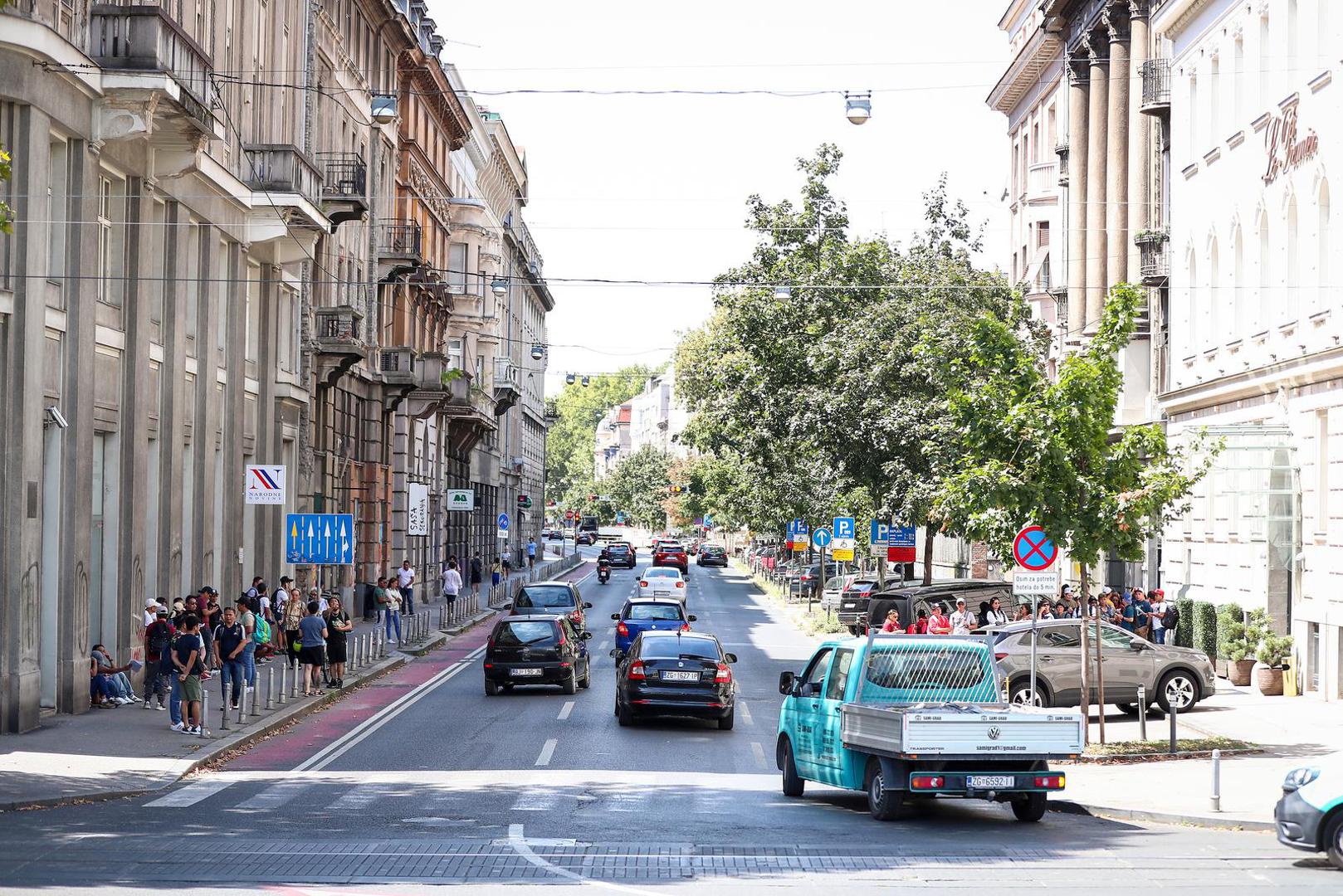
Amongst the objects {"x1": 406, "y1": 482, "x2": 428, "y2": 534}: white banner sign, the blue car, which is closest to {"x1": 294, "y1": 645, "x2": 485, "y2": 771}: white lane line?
the blue car

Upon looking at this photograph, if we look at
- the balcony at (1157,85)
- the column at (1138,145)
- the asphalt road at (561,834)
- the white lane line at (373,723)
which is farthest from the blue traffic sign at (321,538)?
the column at (1138,145)

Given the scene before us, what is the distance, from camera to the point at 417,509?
56.8m

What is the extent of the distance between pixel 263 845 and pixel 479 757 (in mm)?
7413

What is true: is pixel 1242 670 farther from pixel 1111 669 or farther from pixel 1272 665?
pixel 1111 669

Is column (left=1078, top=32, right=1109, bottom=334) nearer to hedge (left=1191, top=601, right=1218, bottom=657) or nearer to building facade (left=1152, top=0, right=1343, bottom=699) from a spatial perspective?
building facade (left=1152, top=0, right=1343, bottom=699)

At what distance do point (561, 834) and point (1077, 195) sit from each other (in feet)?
133

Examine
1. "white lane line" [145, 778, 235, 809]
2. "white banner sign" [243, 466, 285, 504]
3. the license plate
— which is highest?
"white banner sign" [243, 466, 285, 504]

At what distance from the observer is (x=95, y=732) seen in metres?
23.1

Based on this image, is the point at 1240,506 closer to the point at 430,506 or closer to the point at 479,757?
the point at 479,757

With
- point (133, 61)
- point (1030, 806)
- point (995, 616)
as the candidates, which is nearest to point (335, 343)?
point (133, 61)

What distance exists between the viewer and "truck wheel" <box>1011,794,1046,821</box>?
1678 cm

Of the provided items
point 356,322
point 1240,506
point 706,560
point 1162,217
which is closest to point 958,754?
point 1240,506

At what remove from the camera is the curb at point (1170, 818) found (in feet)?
54.1

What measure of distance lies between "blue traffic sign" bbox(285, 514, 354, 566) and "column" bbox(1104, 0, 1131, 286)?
960 inches
